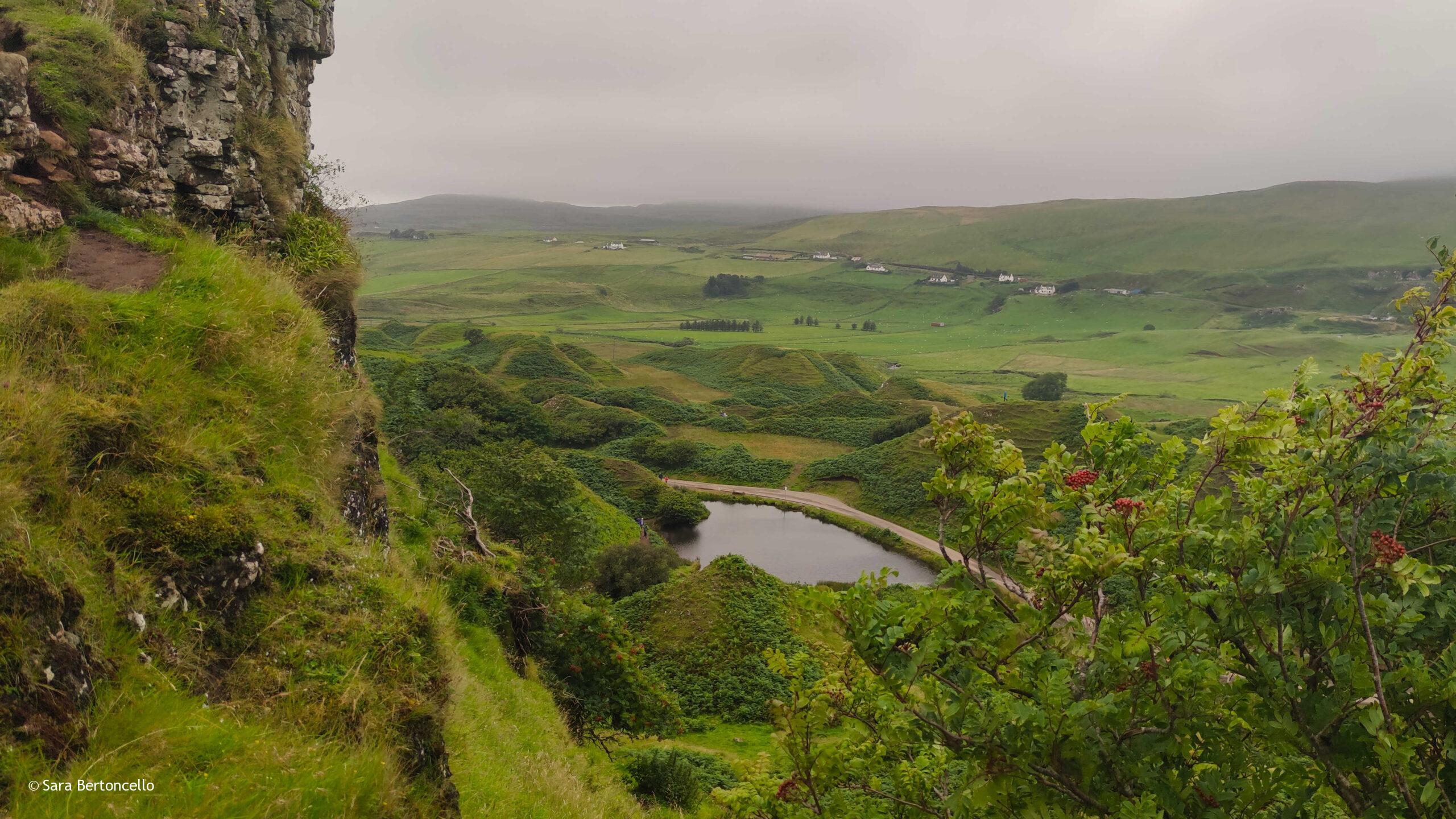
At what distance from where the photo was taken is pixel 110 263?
1020 cm

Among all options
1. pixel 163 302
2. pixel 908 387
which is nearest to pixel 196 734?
pixel 163 302

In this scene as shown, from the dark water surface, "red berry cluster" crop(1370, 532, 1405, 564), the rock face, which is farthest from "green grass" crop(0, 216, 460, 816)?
the dark water surface

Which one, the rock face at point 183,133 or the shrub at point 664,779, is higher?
the rock face at point 183,133

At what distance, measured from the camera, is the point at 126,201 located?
39.5ft

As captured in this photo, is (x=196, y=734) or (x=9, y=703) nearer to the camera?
(x=9, y=703)

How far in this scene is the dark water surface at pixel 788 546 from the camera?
2068 inches

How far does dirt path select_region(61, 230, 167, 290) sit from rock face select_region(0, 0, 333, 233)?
0.52m

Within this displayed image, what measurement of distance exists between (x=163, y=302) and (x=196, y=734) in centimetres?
632

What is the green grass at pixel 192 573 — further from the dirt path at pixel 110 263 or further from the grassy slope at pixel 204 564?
the dirt path at pixel 110 263

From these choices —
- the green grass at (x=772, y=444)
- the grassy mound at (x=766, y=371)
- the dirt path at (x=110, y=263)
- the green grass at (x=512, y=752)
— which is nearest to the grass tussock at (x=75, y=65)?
the dirt path at (x=110, y=263)

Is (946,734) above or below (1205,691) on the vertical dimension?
below

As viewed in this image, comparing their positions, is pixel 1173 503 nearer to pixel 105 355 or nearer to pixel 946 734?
pixel 946 734

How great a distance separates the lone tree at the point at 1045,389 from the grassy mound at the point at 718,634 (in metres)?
92.3

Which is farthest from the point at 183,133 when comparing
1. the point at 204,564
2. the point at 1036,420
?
the point at 1036,420
